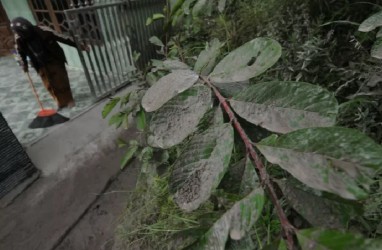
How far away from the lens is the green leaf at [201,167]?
A: 308 mm

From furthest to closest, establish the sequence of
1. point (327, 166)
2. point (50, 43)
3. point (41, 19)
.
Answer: point (41, 19)
point (50, 43)
point (327, 166)

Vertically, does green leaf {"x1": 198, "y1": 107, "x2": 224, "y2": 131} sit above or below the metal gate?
above

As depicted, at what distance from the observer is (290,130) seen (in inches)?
12.8

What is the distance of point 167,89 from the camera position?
42 centimetres

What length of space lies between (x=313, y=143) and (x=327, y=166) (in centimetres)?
3

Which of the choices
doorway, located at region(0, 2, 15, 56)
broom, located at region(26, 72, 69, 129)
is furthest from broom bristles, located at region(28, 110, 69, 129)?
doorway, located at region(0, 2, 15, 56)

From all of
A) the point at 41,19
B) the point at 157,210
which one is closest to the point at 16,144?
the point at 157,210

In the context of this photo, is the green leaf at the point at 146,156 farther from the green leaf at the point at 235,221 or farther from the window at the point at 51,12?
the window at the point at 51,12

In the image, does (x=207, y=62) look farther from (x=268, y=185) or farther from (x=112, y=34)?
(x=112, y=34)

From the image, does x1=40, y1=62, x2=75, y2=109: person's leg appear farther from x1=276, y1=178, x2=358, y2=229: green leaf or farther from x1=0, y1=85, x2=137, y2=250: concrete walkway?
x1=276, y1=178, x2=358, y2=229: green leaf

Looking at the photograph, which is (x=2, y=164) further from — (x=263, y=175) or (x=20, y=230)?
(x=263, y=175)

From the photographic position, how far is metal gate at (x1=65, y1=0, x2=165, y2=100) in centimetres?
212

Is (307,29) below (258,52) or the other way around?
below

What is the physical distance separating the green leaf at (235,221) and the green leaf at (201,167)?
1.3 inches
